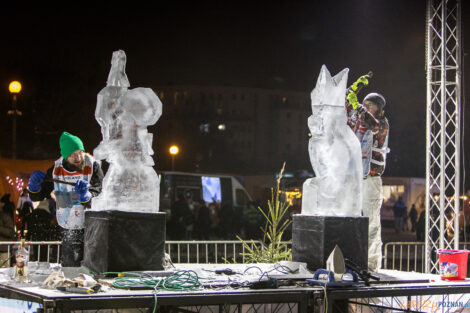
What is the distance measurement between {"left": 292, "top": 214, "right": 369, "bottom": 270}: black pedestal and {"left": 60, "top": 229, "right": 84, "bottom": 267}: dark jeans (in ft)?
6.83

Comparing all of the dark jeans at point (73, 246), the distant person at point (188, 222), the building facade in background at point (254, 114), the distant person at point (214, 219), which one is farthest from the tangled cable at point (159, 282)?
the building facade in background at point (254, 114)

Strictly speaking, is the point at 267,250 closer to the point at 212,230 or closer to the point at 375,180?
the point at 375,180

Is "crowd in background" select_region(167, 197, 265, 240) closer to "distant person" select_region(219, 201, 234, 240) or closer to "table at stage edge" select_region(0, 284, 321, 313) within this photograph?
"distant person" select_region(219, 201, 234, 240)

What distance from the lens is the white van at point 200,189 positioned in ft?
63.1

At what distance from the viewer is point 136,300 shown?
13.1 feet

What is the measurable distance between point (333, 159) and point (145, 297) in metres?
2.40

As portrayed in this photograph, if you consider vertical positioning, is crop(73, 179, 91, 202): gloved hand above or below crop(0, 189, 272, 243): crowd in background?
above

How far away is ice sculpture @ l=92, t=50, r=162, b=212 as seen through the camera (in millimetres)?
5176

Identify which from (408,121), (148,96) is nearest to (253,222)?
(148,96)

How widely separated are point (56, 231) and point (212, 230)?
878 centimetres

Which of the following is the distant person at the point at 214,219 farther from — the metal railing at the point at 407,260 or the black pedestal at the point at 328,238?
the black pedestal at the point at 328,238

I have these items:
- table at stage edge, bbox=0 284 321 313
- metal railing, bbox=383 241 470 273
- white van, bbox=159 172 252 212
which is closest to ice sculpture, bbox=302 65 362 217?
table at stage edge, bbox=0 284 321 313

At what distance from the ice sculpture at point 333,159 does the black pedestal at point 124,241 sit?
1.52 metres

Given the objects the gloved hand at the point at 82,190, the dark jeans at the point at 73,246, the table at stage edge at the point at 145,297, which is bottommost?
the table at stage edge at the point at 145,297
